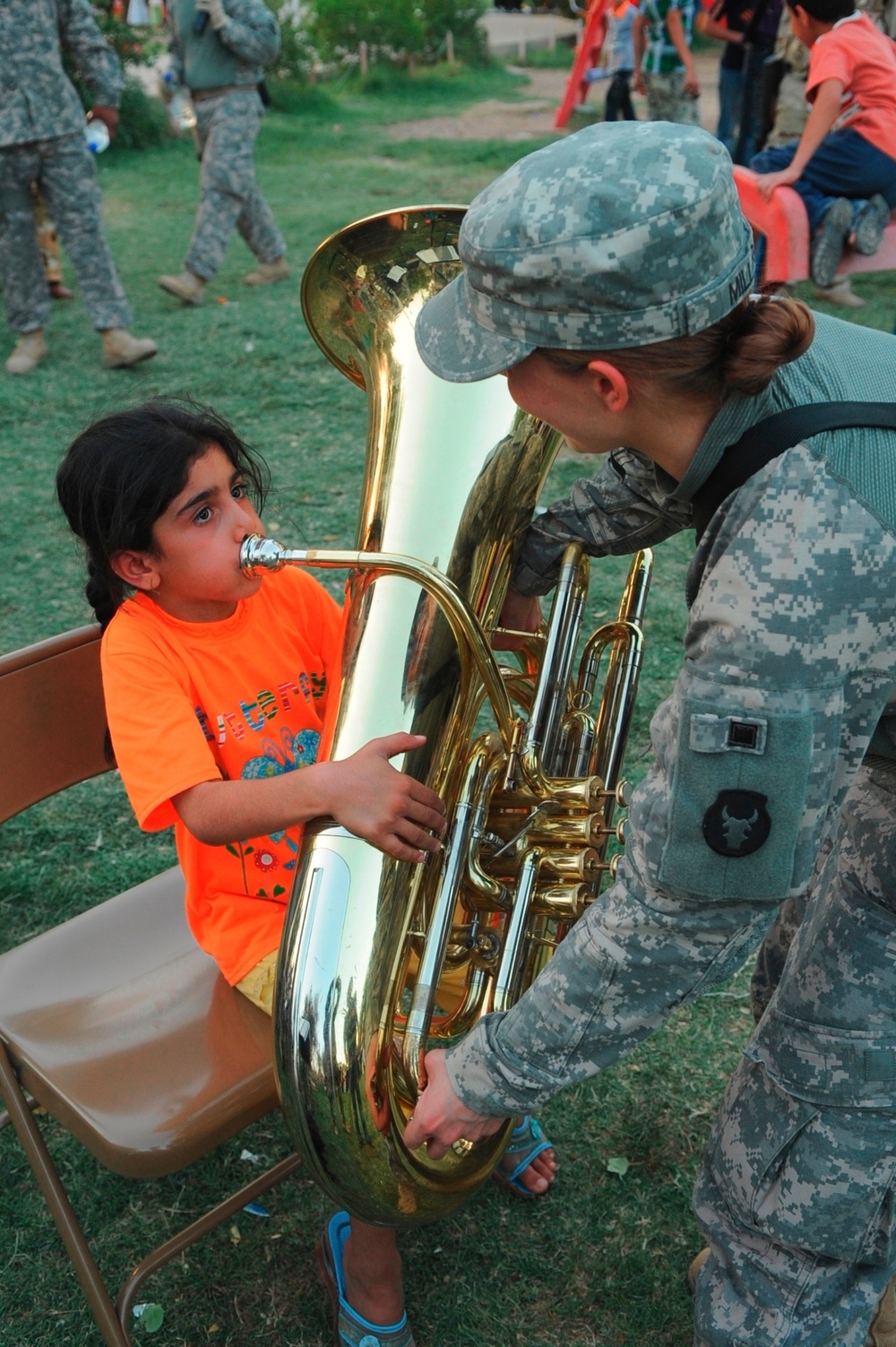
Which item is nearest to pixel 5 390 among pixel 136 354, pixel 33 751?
pixel 136 354

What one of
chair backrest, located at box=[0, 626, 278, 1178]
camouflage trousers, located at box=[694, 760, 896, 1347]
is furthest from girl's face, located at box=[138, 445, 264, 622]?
camouflage trousers, located at box=[694, 760, 896, 1347]

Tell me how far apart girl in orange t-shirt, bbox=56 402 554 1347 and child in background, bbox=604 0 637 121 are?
8192 mm

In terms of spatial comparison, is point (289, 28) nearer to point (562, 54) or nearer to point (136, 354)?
point (562, 54)

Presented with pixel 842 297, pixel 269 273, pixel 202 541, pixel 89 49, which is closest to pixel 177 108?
pixel 269 273

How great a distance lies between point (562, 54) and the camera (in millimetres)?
16766

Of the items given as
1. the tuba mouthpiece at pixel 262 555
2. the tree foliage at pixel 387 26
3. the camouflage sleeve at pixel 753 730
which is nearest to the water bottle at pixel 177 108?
the tree foliage at pixel 387 26

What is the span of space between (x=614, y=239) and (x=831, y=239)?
471 cm

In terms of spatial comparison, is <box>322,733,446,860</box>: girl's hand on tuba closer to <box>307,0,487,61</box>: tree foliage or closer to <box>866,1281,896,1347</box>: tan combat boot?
<box>866,1281,896,1347</box>: tan combat boot

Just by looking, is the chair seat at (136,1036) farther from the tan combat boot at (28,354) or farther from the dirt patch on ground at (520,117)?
the dirt patch on ground at (520,117)

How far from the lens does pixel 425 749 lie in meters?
1.68

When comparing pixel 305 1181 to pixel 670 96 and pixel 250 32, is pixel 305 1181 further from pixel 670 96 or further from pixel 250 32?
pixel 670 96

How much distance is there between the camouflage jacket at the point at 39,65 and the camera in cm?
522

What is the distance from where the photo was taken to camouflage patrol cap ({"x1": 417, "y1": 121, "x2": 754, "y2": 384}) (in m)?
1.13

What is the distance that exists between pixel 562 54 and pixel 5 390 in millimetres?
13808
